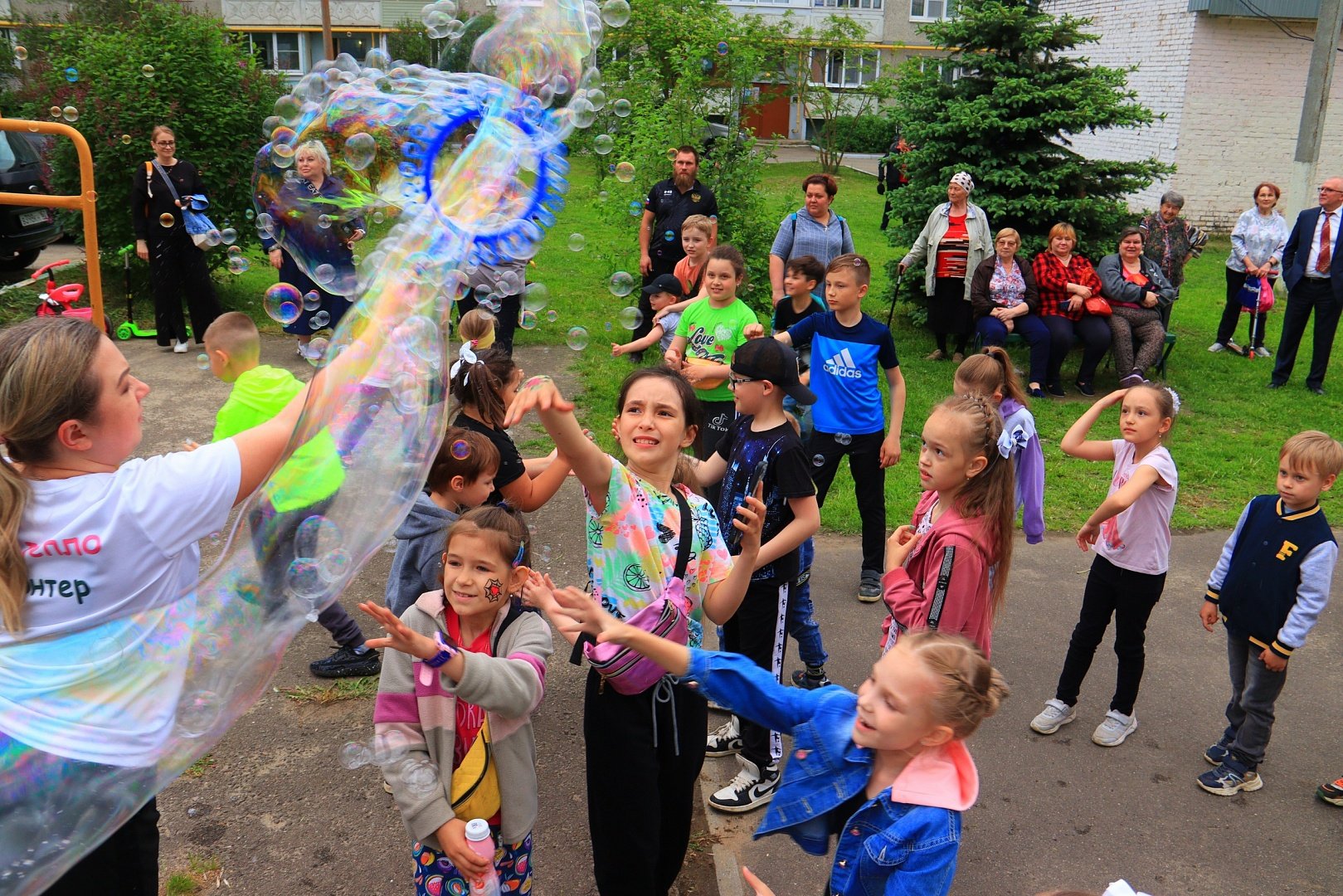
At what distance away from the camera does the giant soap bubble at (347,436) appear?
2.20 m

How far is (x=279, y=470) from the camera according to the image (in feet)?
8.28

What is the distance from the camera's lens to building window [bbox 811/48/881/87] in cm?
3419

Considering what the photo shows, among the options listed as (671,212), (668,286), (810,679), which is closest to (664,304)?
(668,286)

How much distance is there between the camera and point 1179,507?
24.7 feet

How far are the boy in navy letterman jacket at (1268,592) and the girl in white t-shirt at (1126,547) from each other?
31cm

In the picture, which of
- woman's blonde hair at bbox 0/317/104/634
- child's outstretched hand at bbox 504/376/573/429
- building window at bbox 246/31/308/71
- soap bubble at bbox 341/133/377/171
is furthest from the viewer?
building window at bbox 246/31/308/71

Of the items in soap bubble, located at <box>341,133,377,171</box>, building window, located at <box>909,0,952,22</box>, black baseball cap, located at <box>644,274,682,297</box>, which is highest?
building window, located at <box>909,0,952,22</box>

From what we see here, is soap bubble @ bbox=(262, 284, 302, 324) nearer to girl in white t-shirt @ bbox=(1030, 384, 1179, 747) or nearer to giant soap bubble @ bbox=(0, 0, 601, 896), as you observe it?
giant soap bubble @ bbox=(0, 0, 601, 896)

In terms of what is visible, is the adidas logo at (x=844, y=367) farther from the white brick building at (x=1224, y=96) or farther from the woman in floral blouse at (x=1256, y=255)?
the white brick building at (x=1224, y=96)

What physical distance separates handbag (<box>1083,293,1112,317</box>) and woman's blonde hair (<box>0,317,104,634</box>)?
381 inches

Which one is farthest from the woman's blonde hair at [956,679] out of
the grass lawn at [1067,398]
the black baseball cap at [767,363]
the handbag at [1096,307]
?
the handbag at [1096,307]

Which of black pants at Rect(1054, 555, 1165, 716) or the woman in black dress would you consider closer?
the woman in black dress

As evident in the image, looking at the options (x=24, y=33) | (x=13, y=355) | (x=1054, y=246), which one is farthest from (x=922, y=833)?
(x=24, y=33)

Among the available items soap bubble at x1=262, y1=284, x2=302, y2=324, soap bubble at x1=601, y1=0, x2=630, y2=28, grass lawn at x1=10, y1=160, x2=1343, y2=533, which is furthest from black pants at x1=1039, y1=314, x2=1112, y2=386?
soap bubble at x1=262, y1=284, x2=302, y2=324
